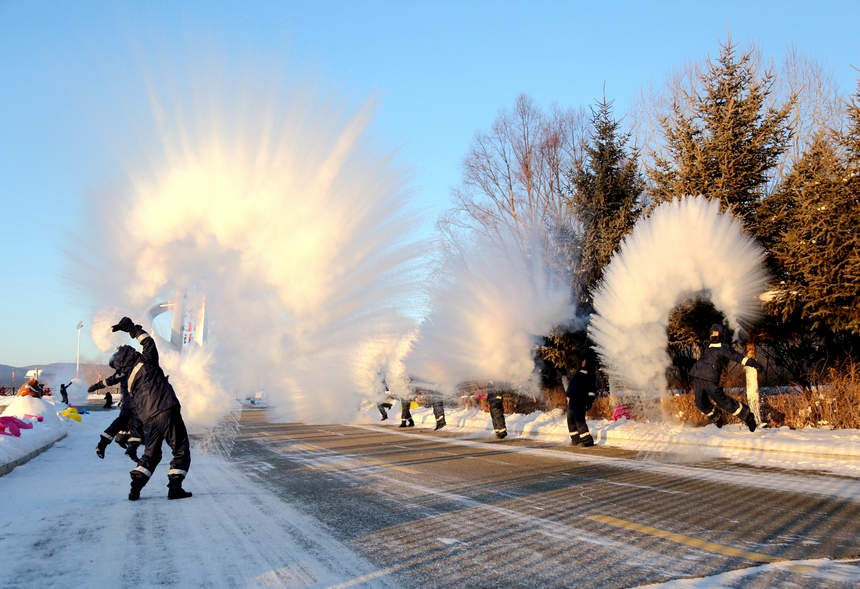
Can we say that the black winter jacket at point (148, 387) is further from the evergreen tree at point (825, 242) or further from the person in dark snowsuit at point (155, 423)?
the evergreen tree at point (825, 242)

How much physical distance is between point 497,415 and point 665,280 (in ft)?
18.5

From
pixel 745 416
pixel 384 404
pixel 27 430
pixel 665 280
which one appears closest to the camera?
pixel 745 416

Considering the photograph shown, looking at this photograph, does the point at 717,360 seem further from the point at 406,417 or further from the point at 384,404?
the point at 384,404

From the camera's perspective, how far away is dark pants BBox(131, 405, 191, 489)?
26.1 feet

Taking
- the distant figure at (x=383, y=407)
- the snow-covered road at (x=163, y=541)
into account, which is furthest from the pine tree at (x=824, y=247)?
the distant figure at (x=383, y=407)

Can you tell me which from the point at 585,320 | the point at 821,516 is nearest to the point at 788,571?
the point at 821,516

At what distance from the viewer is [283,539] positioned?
5824 mm

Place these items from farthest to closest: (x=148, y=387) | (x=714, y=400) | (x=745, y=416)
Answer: (x=714, y=400), (x=745, y=416), (x=148, y=387)

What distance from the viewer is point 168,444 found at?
26.1 ft

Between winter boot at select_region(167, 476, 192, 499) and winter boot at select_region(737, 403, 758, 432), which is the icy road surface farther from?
winter boot at select_region(737, 403, 758, 432)

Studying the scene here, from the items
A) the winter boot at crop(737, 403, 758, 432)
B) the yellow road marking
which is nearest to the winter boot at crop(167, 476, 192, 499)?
the yellow road marking

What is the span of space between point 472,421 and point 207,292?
914 centimetres

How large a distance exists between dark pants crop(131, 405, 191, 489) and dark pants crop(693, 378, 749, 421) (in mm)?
8582

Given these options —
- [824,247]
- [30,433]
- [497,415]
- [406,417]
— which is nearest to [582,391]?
[497,415]
